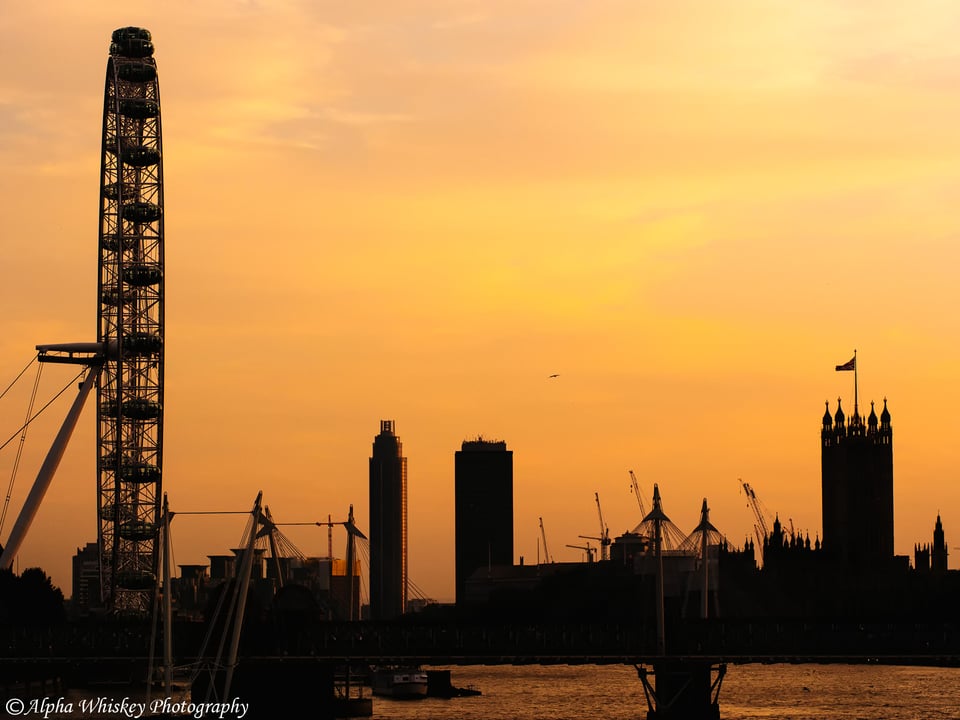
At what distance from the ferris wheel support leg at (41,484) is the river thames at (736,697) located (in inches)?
1358

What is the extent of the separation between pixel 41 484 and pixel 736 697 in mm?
71366

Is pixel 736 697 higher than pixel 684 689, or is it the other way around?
pixel 684 689

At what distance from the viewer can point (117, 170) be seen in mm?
108875

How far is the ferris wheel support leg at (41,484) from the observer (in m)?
81.4

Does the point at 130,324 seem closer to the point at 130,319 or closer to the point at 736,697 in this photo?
the point at 130,319

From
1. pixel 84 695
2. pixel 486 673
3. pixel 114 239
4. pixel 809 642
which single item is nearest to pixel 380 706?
pixel 84 695

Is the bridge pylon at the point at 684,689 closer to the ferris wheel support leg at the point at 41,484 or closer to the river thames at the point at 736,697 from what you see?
the river thames at the point at 736,697

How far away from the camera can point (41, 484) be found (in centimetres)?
8288

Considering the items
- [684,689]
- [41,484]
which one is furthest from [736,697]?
[41,484]

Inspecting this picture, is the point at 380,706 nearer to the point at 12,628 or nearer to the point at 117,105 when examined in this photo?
the point at 12,628

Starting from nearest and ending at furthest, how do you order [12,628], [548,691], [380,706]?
[12,628], [380,706], [548,691]

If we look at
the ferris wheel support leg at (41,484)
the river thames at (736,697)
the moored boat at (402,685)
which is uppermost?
the ferris wheel support leg at (41,484)

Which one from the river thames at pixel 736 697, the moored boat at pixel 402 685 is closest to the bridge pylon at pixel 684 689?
the river thames at pixel 736 697

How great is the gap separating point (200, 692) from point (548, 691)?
46938 millimetres
